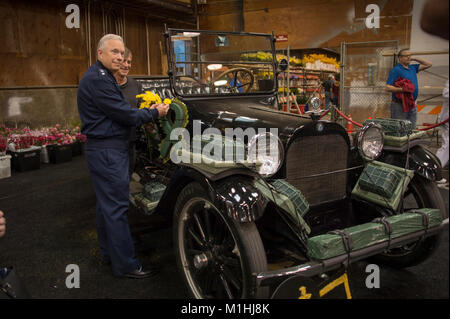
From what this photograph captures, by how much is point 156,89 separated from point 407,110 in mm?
2454

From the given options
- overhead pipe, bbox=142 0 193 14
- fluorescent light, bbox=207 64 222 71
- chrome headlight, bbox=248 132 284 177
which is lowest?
chrome headlight, bbox=248 132 284 177

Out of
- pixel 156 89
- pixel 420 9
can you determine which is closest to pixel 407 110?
pixel 420 9

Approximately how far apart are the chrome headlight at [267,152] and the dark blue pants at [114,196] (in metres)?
0.90

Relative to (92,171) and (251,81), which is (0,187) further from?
(251,81)

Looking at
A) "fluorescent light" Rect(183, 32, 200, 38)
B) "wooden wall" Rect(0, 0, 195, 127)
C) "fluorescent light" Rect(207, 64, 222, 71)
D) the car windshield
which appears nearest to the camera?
"fluorescent light" Rect(183, 32, 200, 38)

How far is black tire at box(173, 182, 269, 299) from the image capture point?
1688 mm

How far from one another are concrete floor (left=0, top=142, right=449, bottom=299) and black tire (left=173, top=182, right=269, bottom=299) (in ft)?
0.97

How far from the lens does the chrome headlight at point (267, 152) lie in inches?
82.1

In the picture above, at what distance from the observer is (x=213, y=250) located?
6.63 feet

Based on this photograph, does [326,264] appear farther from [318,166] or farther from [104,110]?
[104,110]

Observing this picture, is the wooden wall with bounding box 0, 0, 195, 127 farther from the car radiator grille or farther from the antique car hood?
A: the car radiator grille

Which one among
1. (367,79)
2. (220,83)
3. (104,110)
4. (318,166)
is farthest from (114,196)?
(367,79)

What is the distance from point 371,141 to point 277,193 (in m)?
0.90

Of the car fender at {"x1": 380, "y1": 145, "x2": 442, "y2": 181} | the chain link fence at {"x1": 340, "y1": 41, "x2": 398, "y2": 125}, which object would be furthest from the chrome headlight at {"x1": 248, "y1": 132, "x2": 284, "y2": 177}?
the chain link fence at {"x1": 340, "y1": 41, "x2": 398, "y2": 125}
